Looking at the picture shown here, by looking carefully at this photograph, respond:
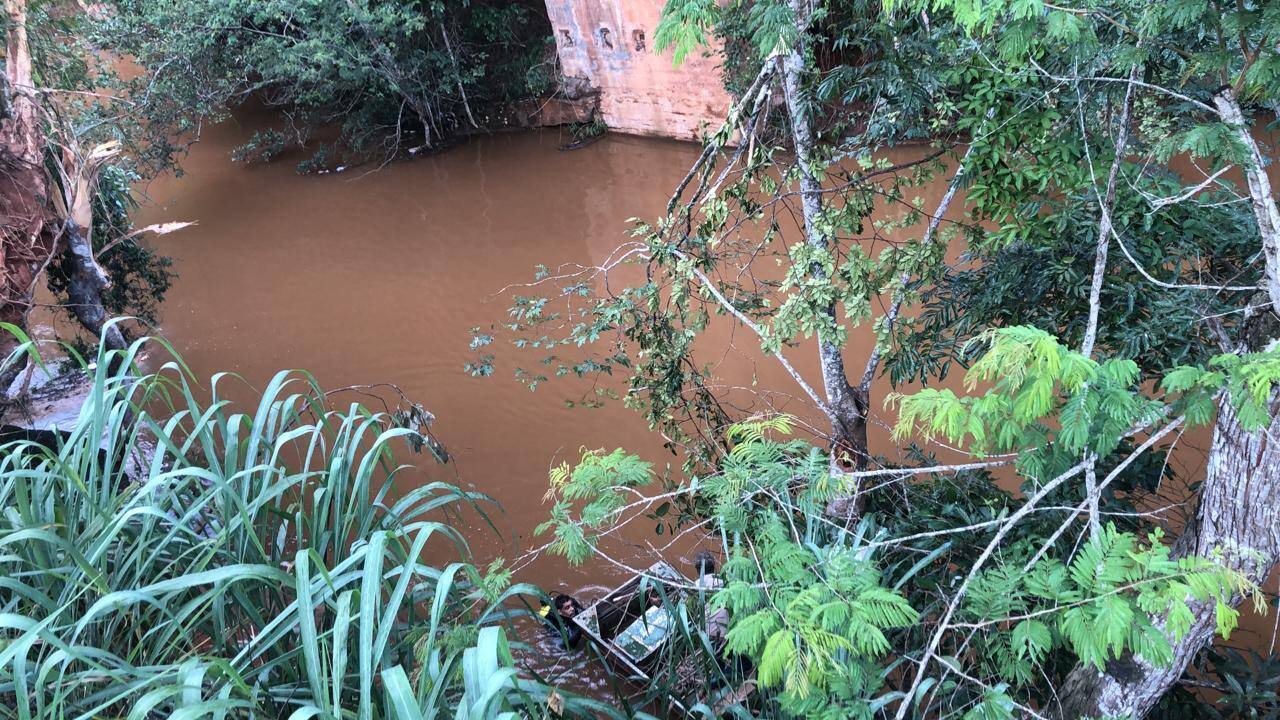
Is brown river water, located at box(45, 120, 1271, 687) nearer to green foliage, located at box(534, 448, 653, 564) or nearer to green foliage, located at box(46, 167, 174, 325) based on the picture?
green foliage, located at box(46, 167, 174, 325)

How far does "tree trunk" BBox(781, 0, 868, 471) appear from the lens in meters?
3.09

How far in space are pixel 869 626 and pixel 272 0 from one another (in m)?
8.42

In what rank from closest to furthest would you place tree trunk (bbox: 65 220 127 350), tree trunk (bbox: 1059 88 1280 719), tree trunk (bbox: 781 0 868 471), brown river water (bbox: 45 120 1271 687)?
tree trunk (bbox: 1059 88 1280 719) < tree trunk (bbox: 781 0 868 471) < tree trunk (bbox: 65 220 127 350) < brown river water (bbox: 45 120 1271 687)

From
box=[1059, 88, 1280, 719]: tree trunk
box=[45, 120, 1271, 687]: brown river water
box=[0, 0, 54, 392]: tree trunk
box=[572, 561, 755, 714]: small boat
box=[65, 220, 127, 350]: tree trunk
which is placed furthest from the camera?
box=[45, 120, 1271, 687]: brown river water

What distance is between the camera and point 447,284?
24.9 feet

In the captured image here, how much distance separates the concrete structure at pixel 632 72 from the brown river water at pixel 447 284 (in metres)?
0.31

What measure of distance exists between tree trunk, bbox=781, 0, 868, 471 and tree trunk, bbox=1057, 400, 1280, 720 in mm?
982

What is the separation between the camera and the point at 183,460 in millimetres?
2346

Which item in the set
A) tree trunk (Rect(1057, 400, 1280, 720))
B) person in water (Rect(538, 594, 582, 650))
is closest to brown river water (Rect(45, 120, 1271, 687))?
person in water (Rect(538, 594, 582, 650))

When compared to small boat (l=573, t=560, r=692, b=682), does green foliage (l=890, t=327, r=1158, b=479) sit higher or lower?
higher

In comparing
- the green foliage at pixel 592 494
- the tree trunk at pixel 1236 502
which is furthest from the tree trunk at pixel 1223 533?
the green foliage at pixel 592 494

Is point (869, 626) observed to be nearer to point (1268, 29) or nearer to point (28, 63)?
point (1268, 29)

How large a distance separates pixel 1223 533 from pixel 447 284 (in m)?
6.41

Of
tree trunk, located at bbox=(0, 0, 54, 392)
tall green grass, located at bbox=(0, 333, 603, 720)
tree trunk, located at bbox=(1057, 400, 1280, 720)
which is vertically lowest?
tree trunk, located at bbox=(1057, 400, 1280, 720)
